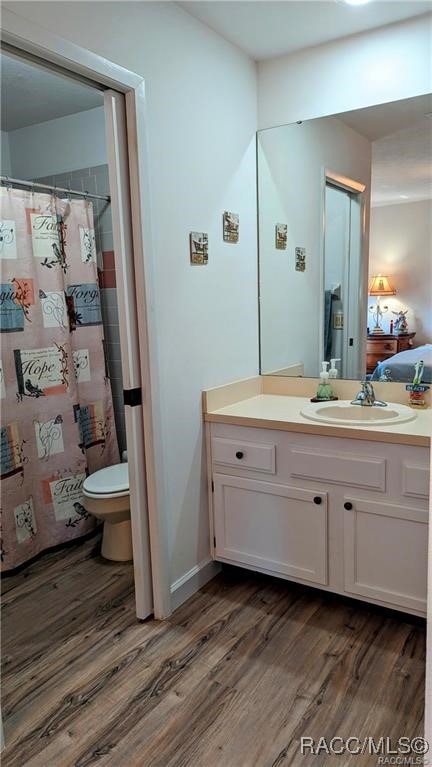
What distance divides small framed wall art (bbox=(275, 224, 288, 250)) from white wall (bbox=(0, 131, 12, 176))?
1.87 m

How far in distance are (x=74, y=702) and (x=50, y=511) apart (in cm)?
120

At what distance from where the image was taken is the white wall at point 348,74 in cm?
214

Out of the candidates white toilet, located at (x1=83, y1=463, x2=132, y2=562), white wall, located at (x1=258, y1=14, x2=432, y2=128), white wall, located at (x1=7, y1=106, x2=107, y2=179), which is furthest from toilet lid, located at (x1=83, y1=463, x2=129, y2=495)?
white wall, located at (x1=258, y1=14, x2=432, y2=128)

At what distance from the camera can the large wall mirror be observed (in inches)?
88.5

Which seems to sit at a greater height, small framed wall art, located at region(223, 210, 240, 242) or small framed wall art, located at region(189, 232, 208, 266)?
small framed wall art, located at region(223, 210, 240, 242)

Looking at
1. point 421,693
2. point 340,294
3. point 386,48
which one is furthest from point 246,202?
point 421,693

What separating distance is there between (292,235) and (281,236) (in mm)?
55

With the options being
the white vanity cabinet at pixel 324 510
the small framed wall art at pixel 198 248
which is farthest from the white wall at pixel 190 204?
the white vanity cabinet at pixel 324 510

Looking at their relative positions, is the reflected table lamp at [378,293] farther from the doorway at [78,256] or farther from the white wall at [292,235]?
the doorway at [78,256]

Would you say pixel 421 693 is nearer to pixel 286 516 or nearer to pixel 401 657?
pixel 401 657

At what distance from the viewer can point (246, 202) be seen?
8.34ft

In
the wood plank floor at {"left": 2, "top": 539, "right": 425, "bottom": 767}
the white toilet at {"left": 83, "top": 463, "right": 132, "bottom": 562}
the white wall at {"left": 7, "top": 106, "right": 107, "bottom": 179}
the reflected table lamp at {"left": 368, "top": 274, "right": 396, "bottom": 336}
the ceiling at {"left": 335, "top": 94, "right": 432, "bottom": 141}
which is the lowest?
the wood plank floor at {"left": 2, "top": 539, "right": 425, "bottom": 767}

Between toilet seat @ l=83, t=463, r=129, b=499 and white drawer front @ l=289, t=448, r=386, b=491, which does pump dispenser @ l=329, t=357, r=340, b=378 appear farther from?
toilet seat @ l=83, t=463, r=129, b=499

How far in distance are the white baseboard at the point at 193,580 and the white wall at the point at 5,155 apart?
268 centimetres
